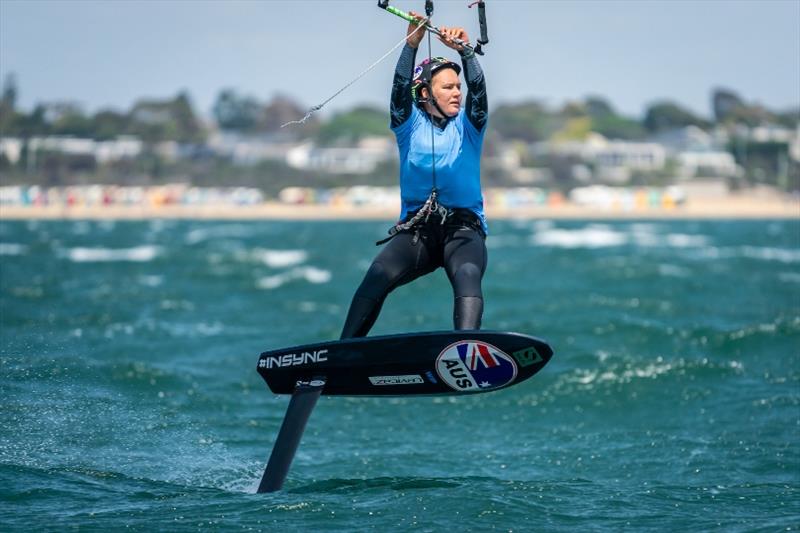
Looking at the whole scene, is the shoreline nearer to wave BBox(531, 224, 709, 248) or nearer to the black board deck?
wave BBox(531, 224, 709, 248)

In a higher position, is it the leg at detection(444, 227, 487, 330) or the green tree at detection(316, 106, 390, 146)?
the green tree at detection(316, 106, 390, 146)

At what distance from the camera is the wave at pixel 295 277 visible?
93.7ft

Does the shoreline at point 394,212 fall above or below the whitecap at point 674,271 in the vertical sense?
below

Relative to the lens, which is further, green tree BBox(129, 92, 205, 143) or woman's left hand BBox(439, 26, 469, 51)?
green tree BBox(129, 92, 205, 143)

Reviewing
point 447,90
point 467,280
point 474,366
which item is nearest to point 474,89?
point 447,90

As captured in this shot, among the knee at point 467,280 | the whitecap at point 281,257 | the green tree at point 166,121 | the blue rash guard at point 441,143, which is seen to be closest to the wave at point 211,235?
the whitecap at point 281,257

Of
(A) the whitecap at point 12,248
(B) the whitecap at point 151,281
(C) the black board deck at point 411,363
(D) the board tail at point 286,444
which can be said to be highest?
(C) the black board deck at point 411,363

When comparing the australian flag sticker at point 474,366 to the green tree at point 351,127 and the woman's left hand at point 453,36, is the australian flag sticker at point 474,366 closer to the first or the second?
the woman's left hand at point 453,36

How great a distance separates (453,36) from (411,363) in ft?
6.69

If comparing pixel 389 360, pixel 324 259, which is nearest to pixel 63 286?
pixel 324 259

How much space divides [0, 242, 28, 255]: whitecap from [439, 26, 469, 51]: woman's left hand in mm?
38946

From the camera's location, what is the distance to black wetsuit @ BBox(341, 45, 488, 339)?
25.3ft

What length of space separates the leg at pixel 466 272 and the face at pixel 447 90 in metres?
0.76

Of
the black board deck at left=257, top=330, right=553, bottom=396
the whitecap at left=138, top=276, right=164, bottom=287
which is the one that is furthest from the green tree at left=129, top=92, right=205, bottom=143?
the black board deck at left=257, top=330, right=553, bottom=396
